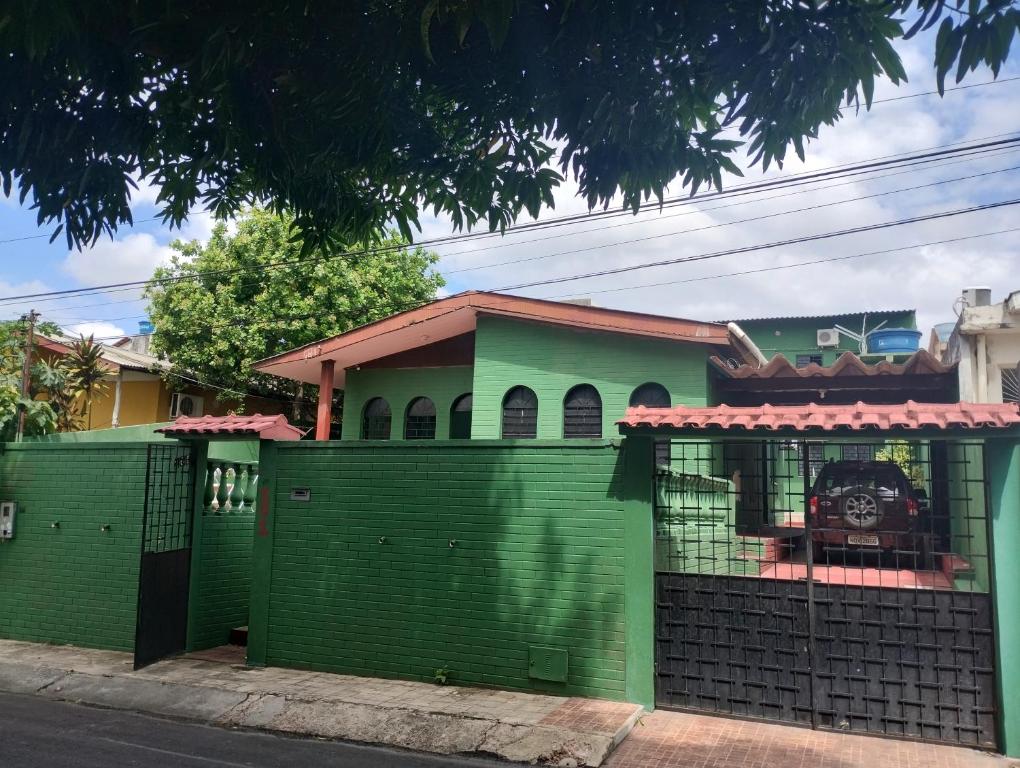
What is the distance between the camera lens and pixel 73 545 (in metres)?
9.48

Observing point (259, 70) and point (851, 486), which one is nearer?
point (259, 70)

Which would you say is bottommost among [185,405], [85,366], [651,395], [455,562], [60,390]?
[455,562]

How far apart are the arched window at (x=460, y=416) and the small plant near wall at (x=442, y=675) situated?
839cm

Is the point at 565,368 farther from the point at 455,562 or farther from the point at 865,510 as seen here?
the point at 865,510

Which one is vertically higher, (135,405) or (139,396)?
(139,396)

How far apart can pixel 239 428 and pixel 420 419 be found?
784 centimetres

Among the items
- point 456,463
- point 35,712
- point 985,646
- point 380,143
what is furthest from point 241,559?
point 985,646

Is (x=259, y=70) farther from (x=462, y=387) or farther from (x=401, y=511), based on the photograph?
(x=462, y=387)

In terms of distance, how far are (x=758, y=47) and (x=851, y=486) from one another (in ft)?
14.5

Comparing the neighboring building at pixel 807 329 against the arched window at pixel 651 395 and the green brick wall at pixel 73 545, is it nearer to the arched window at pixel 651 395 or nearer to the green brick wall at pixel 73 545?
the arched window at pixel 651 395

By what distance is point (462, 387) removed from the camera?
15.7 m

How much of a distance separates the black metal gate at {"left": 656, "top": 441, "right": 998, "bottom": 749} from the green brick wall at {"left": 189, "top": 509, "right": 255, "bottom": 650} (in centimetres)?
507

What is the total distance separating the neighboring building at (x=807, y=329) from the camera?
28.5 m

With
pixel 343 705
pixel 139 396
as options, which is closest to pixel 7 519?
pixel 343 705
